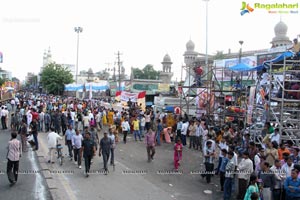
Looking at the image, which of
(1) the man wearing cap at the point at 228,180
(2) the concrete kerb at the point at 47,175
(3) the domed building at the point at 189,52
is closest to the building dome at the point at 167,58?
(3) the domed building at the point at 189,52

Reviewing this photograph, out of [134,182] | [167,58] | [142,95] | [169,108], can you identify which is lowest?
[134,182]

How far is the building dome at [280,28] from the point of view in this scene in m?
48.4

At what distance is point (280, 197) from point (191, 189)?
2622 millimetres

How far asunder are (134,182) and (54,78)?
4548 cm

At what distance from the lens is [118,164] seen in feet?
41.0

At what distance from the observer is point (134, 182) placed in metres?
10.1

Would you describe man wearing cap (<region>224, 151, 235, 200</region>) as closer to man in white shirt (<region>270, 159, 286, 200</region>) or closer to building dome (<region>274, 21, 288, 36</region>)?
man in white shirt (<region>270, 159, 286, 200</region>)

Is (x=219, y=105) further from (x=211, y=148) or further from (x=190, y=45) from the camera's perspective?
(x=190, y=45)

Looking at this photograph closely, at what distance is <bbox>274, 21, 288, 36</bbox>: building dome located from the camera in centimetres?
4844

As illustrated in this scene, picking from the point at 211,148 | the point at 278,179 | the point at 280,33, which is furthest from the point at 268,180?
the point at 280,33

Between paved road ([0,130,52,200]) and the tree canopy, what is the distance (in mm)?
89280

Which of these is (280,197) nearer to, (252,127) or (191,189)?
(191,189)

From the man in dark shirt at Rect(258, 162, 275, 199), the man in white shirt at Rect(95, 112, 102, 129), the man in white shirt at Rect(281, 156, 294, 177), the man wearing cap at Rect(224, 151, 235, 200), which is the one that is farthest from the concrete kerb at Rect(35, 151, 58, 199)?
the man in white shirt at Rect(95, 112, 102, 129)

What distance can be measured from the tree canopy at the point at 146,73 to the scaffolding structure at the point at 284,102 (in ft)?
289
